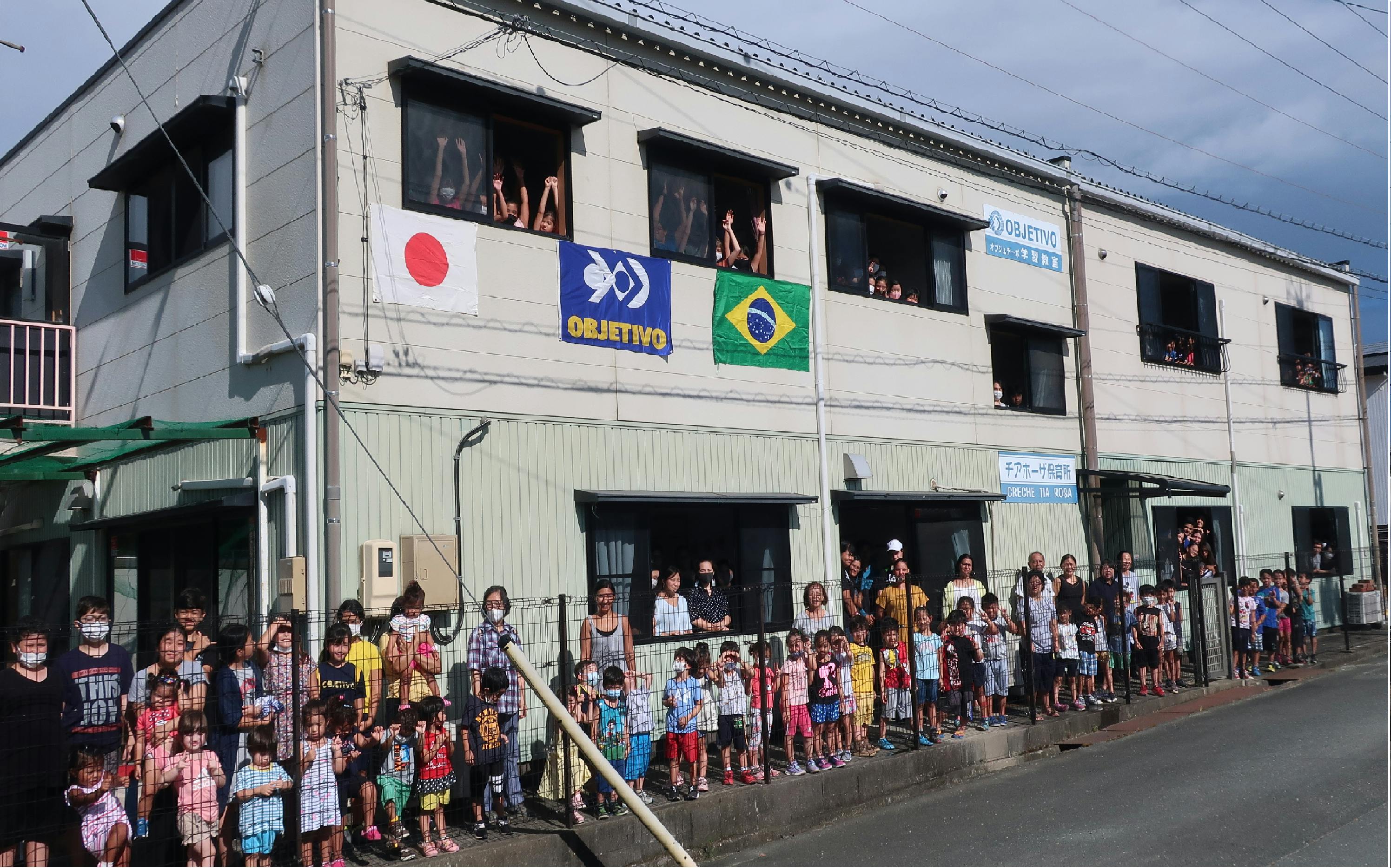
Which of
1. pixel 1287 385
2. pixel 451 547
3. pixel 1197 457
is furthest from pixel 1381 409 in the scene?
pixel 451 547

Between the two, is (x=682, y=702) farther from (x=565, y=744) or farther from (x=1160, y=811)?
(x=1160, y=811)

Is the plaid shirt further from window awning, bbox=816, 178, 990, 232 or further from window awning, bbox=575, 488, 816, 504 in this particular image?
window awning, bbox=816, 178, 990, 232

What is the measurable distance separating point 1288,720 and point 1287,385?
40.5 feet

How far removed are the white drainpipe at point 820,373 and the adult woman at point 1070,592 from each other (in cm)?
273

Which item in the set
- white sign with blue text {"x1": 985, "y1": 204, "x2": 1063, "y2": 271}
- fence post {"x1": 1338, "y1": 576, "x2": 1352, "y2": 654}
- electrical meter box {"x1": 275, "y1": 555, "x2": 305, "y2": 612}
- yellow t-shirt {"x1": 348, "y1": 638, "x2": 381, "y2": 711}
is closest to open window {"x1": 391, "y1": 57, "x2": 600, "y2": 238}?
electrical meter box {"x1": 275, "y1": 555, "x2": 305, "y2": 612}

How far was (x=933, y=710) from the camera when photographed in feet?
38.9

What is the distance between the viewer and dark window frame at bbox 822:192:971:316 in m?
14.4

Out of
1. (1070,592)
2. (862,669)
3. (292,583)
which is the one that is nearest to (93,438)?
(292,583)

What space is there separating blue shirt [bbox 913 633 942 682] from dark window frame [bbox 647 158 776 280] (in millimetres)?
4428

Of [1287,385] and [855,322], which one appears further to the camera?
[1287,385]

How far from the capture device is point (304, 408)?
995 cm

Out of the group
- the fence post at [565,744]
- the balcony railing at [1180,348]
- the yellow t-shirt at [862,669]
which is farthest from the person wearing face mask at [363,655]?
the balcony railing at [1180,348]

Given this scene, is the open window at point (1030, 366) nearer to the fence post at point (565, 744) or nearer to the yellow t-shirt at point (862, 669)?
the yellow t-shirt at point (862, 669)

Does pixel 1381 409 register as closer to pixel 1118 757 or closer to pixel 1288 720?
pixel 1288 720
